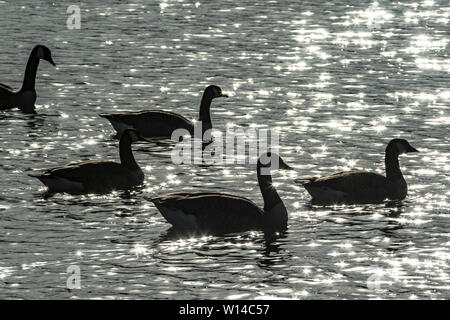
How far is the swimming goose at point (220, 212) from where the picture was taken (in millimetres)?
24047

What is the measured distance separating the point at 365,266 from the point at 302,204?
15.6ft

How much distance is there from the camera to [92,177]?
27297 millimetres

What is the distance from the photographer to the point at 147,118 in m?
33.3

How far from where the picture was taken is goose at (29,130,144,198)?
27.1 metres

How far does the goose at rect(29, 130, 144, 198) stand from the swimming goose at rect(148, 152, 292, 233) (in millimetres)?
3464

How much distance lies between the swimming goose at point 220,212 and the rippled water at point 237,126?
314mm

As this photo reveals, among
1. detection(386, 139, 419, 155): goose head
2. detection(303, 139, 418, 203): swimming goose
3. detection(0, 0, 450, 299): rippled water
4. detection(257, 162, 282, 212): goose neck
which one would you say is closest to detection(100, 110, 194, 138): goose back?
detection(0, 0, 450, 299): rippled water

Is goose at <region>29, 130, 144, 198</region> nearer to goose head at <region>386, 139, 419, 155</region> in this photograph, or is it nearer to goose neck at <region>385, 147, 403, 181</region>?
goose neck at <region>385, 147, 403, 181</region>

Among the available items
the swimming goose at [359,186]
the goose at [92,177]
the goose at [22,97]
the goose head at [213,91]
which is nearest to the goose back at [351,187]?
the swimming goose at [359,186]

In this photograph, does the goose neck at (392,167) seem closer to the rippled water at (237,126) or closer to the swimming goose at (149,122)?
the rippled water at (237,126)

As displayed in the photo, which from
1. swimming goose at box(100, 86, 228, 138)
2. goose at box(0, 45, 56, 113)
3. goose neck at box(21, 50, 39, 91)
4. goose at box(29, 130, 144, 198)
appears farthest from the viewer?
goose neck at box(21, 50, 39, 91)

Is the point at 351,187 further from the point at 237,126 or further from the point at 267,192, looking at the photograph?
the point at 237,126

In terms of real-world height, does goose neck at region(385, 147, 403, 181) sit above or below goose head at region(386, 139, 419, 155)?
below
